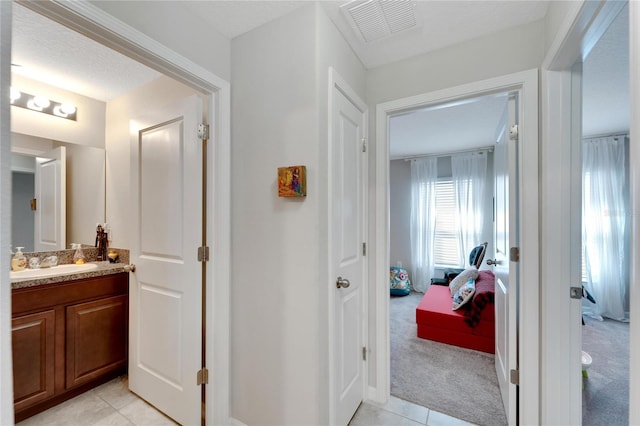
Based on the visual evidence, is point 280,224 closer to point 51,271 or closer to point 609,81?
point 51,271

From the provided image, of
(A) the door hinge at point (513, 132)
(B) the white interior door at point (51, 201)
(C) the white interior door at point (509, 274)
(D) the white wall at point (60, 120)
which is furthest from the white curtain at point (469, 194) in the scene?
(B) the white interior door at point (51, 201)

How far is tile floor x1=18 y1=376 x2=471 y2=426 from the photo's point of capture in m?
1.70

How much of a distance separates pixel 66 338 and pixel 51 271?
0.51m

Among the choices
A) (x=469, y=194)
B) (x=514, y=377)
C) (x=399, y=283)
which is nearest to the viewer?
(x=514, y=377)

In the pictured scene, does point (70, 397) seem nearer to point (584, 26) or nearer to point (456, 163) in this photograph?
point (584, 26)

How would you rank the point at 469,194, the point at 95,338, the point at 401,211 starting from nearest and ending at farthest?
the point at 95,338
the point at 469,194
the point at 401,211

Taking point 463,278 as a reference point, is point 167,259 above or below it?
above

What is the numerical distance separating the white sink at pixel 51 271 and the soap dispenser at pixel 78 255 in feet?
0.16

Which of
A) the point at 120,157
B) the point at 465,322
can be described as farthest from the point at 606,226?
the point at 120,157

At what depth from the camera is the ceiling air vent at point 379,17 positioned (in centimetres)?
137

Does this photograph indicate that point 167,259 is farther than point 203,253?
Yes

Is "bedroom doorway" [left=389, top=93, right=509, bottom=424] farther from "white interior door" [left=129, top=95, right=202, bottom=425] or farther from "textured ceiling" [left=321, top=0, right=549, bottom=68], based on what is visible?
"white interior door" [left=129, top=95, right=202, bottom=425]

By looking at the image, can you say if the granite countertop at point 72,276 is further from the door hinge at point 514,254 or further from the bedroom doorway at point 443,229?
the door hinge at point 514,254

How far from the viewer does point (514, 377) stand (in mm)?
1562
